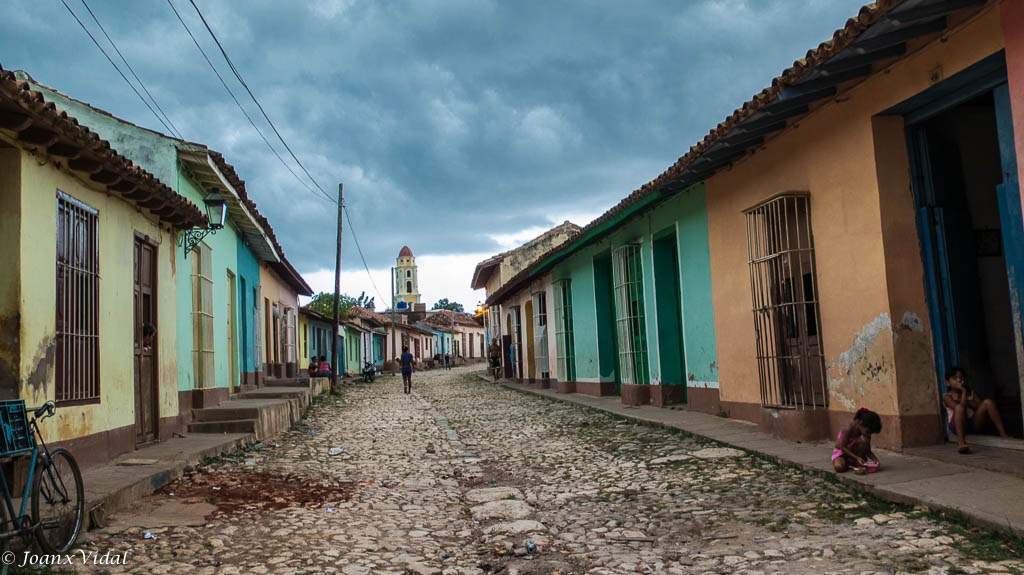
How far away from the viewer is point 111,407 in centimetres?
699

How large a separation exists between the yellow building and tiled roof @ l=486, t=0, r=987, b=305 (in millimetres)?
5338

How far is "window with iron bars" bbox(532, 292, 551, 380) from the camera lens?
19.1 m

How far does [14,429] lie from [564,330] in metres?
13.4

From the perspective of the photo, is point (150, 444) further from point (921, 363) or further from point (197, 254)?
point (921, 363)

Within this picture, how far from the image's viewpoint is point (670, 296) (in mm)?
11531

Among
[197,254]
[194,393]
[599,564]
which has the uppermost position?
[197,254]

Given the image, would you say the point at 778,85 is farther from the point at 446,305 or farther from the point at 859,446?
the point at 446,305

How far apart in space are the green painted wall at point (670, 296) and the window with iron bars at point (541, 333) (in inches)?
150

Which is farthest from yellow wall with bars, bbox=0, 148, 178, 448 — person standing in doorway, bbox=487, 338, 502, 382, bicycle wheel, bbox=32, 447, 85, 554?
person standing in doorway, bbox=487, 338, 502, 382

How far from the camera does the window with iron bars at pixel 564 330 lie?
1675 centimetres

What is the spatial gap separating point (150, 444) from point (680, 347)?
7.25 metres

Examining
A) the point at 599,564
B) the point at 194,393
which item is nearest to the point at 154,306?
the point at 194,393

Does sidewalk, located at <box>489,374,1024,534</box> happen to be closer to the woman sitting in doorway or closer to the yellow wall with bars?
the woman sitting in doorway

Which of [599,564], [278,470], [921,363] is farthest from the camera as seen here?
[278,470]
